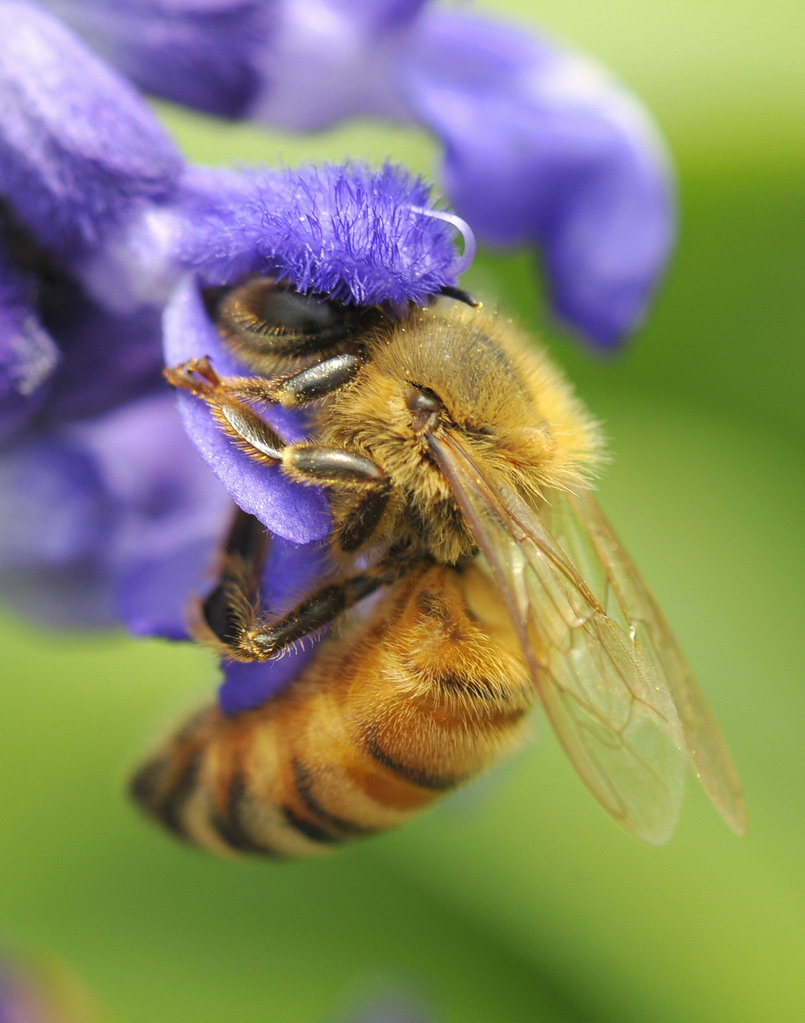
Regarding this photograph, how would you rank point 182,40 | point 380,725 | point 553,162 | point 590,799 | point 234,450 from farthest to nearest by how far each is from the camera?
point 590,799
point 553,162
point 182,40
point 380,725
point 234,450

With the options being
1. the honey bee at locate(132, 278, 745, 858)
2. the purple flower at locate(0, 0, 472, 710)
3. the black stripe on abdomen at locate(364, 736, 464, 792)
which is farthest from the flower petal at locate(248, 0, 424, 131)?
the black stripe on abdomen at locate(364, 736, 464, 792)

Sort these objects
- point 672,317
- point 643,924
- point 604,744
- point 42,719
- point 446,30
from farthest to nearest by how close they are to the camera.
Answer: point 672,317 < point 42,719 < point 643,924 < point 446,30 < point 604,744

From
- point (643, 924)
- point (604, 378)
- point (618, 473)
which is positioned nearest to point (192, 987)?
point (643, 924)

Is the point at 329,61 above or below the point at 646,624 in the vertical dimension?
above

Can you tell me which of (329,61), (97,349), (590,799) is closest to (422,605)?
(97,349)

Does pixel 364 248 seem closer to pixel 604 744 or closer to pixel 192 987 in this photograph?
pixel 604 744

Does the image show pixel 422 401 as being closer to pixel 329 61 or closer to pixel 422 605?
pixel 422 605

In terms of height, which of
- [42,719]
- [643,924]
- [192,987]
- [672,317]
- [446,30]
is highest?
[446,30]
